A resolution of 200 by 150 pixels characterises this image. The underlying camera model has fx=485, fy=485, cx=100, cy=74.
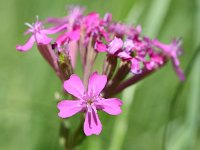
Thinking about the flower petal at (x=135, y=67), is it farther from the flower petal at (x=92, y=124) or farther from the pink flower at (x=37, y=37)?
the pink flower at (x=37, y=37)

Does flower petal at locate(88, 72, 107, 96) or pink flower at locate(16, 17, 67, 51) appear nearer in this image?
flower petal at locate(88, 72, 107, 96)

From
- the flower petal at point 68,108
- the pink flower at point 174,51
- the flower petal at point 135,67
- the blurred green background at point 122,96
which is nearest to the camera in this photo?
the flower petal at point 68,108

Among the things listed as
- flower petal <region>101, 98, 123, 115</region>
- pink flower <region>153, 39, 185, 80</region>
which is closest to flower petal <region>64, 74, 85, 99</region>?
flower petal <region>101, 98, 123, 115</region>

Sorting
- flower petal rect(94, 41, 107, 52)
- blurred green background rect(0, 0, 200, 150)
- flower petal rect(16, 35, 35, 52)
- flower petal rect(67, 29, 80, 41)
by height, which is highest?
flower petal rect(67, 29, 80, 41)

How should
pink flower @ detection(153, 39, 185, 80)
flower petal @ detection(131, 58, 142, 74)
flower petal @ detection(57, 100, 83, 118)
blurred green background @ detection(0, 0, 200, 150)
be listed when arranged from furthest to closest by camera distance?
blurred green background @ detection(0, 0, 200, 150), pink flower @ detection(153, 39, 185, 80), flower petal @ detection(131, 58, 142, 74), flower petal @ detection(57, 100, 83, 118)

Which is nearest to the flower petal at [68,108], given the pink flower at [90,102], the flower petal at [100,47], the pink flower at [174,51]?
the pink flower at [90,102]

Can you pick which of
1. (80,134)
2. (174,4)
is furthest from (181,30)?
(80,134)

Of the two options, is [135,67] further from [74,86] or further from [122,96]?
[122,96]

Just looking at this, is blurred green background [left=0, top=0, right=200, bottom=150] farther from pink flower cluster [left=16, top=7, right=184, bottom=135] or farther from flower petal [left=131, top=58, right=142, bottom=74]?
flower petal [left=131, top=58, right=142, bottom=74]

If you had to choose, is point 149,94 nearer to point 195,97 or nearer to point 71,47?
point 195,97
